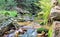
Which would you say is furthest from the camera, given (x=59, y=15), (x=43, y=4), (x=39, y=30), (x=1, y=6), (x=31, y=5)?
(x=31, y=5)

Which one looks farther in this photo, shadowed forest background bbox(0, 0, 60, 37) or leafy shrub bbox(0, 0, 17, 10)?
leafy shrub bbox(0, 0, 17, 10)

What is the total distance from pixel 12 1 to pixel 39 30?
842 cm

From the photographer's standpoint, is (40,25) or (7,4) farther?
(7,4)

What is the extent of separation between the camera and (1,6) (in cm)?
1566

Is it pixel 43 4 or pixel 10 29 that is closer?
pixel 10 29

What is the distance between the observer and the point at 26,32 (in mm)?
9172

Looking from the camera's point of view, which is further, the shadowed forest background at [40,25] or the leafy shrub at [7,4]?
the leafy shrub at [7,4]

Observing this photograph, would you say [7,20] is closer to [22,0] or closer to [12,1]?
[12,1]

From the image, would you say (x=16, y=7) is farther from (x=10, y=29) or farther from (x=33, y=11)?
(x=10, y=29)

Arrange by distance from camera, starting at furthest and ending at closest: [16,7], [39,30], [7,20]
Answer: [16,7], [7,20], [39,30]

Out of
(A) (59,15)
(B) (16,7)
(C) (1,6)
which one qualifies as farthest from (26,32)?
(B) (16,7)

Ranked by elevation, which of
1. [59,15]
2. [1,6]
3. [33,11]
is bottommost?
[33,11]

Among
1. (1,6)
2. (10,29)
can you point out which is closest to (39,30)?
(10,29)

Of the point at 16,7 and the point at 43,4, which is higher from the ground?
the point at 43,4
